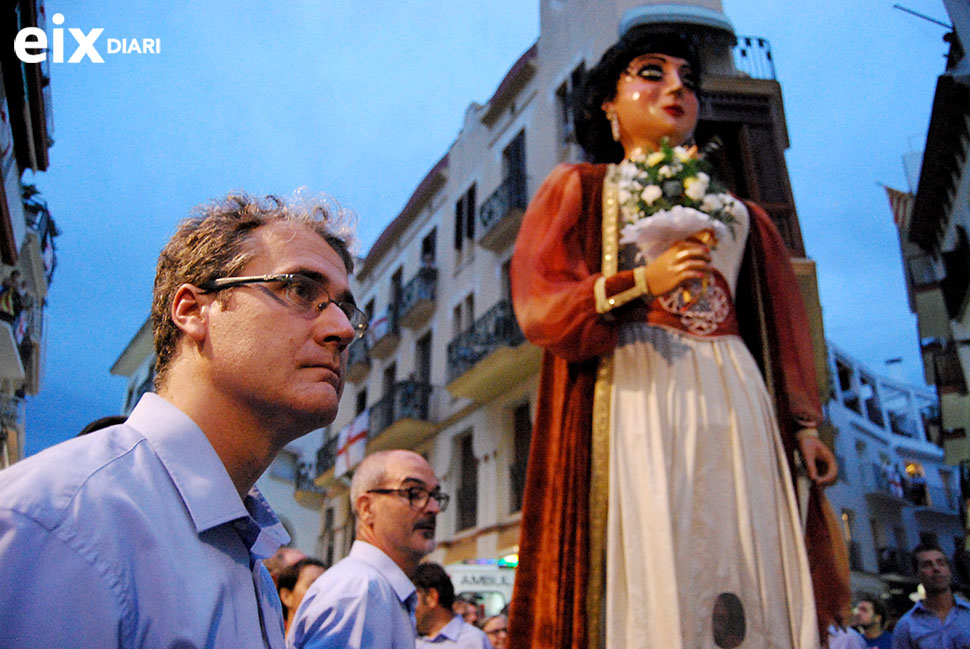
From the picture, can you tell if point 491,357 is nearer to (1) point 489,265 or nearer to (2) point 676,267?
(1) point 489,265

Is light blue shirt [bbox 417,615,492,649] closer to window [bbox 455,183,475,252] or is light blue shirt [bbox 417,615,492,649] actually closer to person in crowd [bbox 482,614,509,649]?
person in crowd [bbox 482,614,509,649]

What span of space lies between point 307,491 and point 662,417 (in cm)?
2231

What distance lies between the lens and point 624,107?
3564 mm

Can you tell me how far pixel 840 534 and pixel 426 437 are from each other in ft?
49.9

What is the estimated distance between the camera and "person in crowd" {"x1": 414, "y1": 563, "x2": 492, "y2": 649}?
428cm

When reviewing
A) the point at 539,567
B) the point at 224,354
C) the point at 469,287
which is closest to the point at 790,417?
the point at 539,567

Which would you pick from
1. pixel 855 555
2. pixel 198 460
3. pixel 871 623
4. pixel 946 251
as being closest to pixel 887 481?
pixel 855 555

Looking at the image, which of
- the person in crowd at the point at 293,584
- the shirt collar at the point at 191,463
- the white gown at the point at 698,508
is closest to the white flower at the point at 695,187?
the white gown at the point at 698,508

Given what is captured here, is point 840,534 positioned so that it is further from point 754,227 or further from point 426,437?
point 426,437

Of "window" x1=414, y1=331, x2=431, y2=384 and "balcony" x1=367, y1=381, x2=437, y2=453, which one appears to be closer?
"balcony" x1=367, y1=381, x2=437, y2=453

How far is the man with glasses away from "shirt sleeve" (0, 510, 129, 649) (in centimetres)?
137

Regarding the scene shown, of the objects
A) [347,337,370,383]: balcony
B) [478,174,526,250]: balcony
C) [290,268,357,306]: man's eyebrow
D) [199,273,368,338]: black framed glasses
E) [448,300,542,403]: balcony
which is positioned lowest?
[199,273,368,338]: black framed glasses

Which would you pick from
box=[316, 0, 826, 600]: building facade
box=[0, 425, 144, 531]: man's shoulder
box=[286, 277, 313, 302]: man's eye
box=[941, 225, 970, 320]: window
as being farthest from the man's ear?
box=[941, 225, 970, 320]: window

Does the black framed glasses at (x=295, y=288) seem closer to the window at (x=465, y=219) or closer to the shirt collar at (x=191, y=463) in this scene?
the shirt collar at (x=191, y=463)
